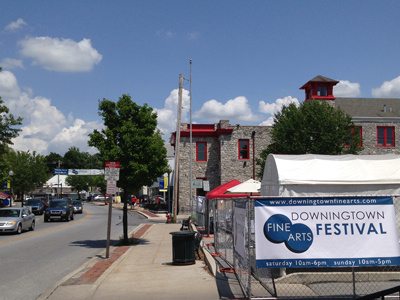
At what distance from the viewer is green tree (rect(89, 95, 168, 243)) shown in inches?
647

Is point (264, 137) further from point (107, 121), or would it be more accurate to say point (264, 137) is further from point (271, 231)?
point (271, 231)

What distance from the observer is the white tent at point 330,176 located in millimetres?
10500

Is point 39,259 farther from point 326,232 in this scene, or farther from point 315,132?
point 315,132

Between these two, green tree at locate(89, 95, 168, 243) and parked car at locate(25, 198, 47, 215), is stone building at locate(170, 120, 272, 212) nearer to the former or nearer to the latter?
parked car at locate(25, 198, 47, 215)

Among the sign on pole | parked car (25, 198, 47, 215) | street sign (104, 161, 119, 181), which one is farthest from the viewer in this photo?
parked car (25, 198, 47, 215)

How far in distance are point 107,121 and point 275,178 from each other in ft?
27.9

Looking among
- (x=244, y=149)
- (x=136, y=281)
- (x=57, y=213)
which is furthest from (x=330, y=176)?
(x=244, y=149)

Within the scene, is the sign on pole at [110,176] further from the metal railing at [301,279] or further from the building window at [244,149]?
the building window at [244,149]

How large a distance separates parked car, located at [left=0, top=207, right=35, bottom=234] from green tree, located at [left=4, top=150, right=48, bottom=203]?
29921 millimetres

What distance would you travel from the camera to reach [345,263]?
7.27 m

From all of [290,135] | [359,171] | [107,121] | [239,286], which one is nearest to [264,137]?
[290,135]

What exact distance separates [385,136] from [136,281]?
34.5 m

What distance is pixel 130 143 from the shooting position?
16.3m

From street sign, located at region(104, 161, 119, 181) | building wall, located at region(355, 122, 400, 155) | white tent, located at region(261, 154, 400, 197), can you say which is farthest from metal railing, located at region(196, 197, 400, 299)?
building wall, located at region(355, 122, 400, 155)
